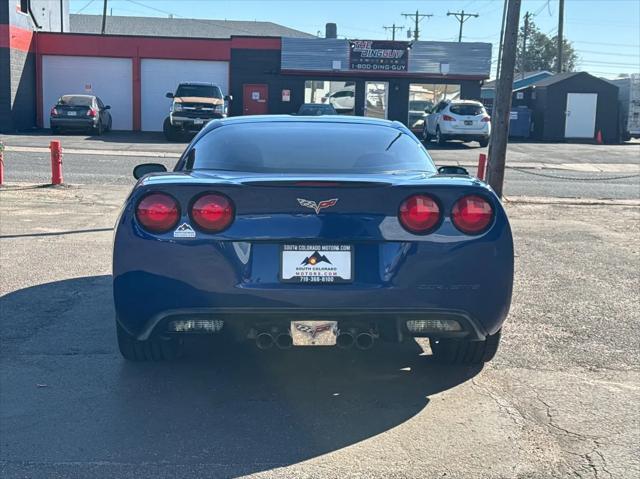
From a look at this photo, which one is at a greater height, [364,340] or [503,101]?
[503,101]

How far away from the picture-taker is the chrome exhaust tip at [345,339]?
450 centimetres

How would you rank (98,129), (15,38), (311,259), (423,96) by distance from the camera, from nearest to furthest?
(311,259) → (98,129) → (15,38) → (423,96)

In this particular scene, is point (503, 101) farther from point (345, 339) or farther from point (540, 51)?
point (540, 51)

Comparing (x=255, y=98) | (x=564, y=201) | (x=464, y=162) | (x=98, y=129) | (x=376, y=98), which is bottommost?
(x=564, y=201)

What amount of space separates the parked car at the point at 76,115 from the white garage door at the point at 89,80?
15.1 ft

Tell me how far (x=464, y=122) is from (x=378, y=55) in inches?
305

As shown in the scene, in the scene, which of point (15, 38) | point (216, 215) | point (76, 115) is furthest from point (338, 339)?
point (15, 38)

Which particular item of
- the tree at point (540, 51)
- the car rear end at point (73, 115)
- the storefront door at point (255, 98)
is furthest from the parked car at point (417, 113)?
the tree at point (540, 51)

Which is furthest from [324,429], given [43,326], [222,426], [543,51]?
[543,51]

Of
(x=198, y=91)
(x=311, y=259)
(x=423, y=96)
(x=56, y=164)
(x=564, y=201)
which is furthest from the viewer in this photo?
(x=423, y=96)

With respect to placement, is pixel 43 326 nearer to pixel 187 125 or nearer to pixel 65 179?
pixel 65 179

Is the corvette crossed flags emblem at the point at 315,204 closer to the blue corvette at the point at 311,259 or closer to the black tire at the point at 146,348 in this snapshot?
the blue corvette at the point at 311,259

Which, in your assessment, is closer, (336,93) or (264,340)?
(264,340)

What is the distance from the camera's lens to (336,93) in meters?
37.7
